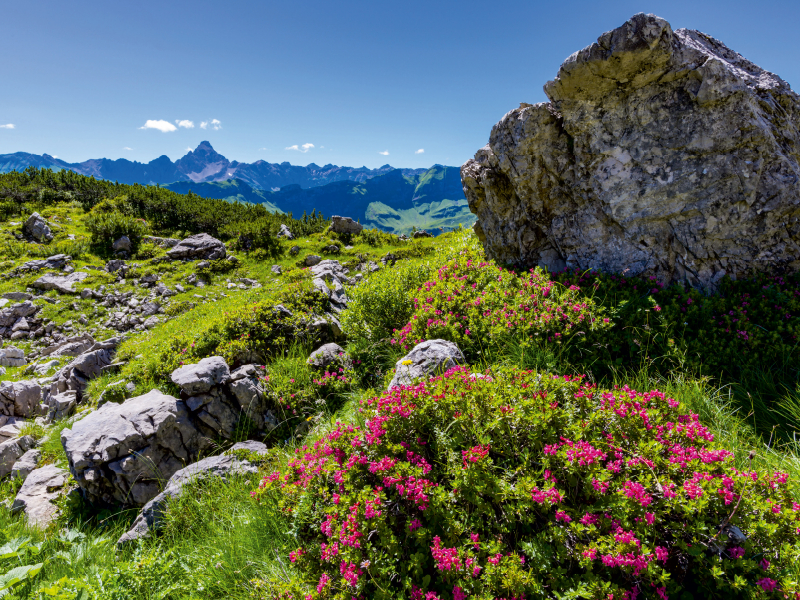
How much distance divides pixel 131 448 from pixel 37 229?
2554 cm

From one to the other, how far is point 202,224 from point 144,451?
26.9 meters

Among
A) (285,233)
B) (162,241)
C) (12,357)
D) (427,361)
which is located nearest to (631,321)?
(427,361)

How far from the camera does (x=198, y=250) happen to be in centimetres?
2353

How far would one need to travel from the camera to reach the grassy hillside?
284 cm

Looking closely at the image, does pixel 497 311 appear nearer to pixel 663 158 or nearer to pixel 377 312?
pixel 377 312

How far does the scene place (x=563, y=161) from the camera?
29.2 ft

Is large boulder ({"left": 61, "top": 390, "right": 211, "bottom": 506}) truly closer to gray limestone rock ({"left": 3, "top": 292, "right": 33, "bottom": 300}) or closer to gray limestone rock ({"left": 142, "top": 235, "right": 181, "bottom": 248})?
gray limestone rock ({"left": 3, "top": 292, "right": 33, "bottom": 300})

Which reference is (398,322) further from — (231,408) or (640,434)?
(640,434)

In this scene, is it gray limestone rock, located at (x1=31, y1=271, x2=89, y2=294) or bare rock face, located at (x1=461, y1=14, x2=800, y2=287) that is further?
gray limestone rock, located at (x1=31, y1=271, x2=89, y2=294)

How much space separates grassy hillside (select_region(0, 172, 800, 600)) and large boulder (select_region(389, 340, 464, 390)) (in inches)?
23.0

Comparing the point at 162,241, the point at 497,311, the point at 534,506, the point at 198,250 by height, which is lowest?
the point at 534,506

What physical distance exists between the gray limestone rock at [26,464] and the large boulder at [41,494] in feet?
2.16

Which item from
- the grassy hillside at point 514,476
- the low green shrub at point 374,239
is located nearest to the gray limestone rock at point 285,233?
the low green shrub at point 374,239

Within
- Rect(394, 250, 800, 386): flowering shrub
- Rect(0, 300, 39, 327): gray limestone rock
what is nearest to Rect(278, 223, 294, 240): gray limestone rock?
Rect(0, 300, 39, 327): gray limestone rock
